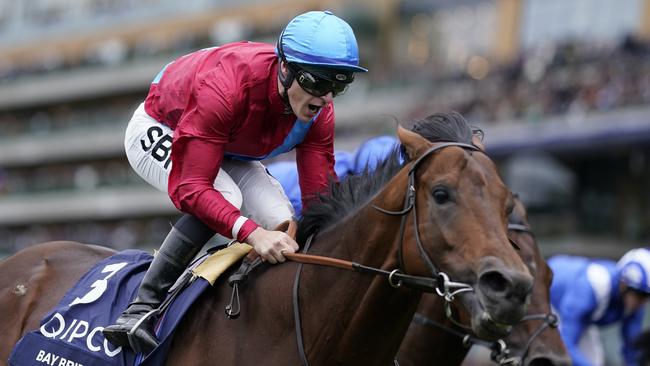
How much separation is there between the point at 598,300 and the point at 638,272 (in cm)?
37

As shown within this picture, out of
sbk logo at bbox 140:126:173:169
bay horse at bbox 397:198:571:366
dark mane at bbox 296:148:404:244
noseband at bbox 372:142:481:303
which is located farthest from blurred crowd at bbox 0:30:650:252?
noseband at bbox 372:142:481:303

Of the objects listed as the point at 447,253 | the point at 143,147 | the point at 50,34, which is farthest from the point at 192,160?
the point at 50,34

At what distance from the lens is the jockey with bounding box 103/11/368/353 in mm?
3826

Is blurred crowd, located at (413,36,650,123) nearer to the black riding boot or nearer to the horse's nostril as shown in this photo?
the black riding boot

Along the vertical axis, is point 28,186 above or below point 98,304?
below

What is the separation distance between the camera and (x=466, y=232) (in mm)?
3268

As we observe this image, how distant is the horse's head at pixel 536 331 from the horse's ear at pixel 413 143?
1842 millimetres

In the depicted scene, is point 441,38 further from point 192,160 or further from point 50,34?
point 192,160

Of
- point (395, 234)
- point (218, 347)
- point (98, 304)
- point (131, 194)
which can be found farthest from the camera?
point (131, 194)

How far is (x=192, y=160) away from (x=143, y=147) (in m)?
0.59

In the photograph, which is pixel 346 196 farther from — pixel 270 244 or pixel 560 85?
pixel 560 85

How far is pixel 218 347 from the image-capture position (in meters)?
3.82

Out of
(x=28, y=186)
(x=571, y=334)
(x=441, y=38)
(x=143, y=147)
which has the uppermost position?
(x=143, y=147)

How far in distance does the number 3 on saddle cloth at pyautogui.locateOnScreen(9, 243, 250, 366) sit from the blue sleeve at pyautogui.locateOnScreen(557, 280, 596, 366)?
333 cm
